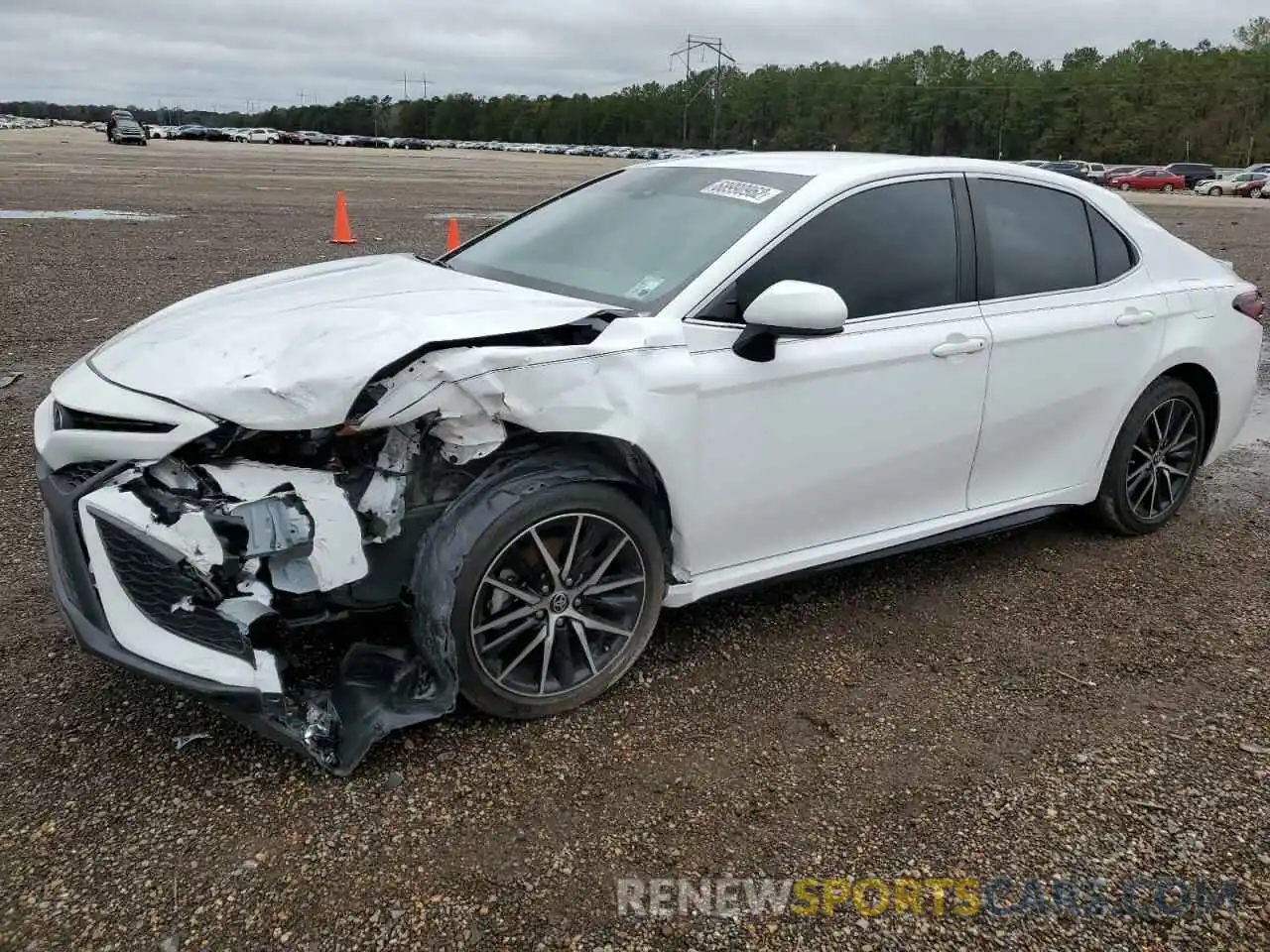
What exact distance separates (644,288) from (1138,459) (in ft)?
8.68

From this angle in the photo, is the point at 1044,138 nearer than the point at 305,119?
Yes

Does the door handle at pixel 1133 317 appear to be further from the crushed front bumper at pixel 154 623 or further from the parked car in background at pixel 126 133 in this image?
the parked car in background at pixel 126 133

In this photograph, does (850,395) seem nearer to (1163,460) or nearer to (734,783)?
(734,783)

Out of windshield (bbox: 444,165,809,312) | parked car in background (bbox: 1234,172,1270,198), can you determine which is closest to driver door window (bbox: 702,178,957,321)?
windshield (bbox: 444,165,809,312)

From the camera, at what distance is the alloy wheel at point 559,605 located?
3021 mm

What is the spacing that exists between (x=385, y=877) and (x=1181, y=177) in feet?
199

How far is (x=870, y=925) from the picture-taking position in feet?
8.03

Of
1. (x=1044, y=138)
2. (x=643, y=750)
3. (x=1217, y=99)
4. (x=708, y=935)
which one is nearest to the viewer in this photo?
(x=708, y=935)

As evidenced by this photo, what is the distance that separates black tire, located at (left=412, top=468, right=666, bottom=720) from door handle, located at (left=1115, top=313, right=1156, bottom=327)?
2.43 metres

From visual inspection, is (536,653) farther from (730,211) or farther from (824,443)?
(730,211)

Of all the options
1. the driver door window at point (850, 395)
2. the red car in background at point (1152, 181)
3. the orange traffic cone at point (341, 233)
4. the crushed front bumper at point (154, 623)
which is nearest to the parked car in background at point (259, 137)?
the red car in background at point (1152, 181)

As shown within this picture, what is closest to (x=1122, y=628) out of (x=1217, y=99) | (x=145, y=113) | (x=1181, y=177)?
(x=1181, y=177)

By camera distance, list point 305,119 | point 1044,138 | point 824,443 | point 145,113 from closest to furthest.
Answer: point 824,443, point 1044,138, point 305,119, point 145,113

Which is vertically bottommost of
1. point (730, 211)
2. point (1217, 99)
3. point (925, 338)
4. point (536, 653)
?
point (536, 653)
